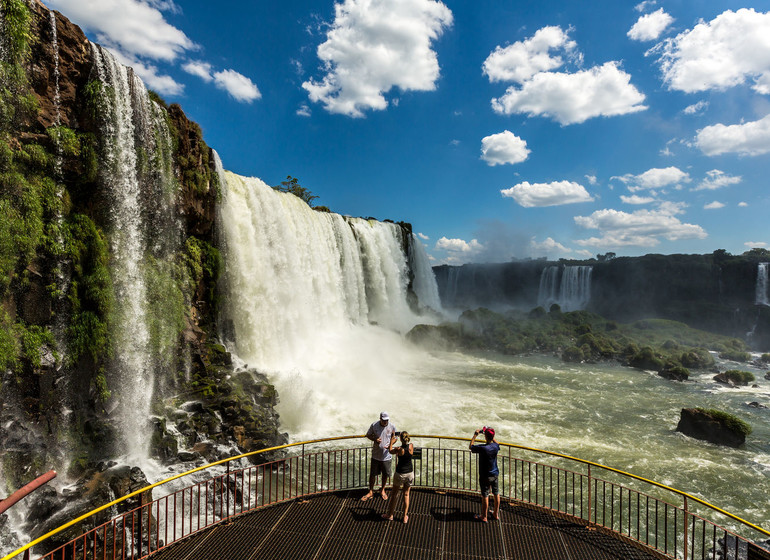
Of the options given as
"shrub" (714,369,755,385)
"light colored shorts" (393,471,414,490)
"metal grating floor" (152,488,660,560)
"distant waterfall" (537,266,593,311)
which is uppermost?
"distant waterfall" (537,266,593,311)

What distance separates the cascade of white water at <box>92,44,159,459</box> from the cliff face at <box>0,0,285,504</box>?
9 cm

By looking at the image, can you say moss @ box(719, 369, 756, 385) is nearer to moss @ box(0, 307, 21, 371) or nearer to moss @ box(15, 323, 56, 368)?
moss @ box(15, 323, 56, 368)

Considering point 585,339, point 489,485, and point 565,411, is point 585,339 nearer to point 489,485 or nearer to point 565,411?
point 565,411

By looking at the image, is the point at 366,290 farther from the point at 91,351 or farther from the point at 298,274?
the point at 91,351

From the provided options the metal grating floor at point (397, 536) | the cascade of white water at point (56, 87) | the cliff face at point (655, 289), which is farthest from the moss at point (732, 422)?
the cliff face at point (655, 289)

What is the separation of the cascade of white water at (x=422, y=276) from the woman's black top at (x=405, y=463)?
1502 inches

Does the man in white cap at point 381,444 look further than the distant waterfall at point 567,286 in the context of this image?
No

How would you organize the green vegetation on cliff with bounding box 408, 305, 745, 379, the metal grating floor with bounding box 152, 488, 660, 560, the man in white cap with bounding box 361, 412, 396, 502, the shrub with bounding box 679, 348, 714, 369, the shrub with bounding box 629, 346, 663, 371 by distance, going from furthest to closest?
the green vegetation on cliff with bounding box 408, 305, 745, 379
the shrub with bounding box 679, 348, 714, 369
the shrub with bounding box 629, 346, 663, 371
the man in white cap with bounding box 361, 412, 396, 502
the metal grating floor with bounding box 152, 488, 660, 560

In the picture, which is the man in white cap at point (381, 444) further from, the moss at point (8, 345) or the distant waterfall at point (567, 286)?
the distant waterfall at point (567, 286)

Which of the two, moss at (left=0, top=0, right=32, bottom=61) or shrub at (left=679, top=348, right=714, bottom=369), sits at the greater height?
moss at (left=0, top=0, right=32, bottom=61)

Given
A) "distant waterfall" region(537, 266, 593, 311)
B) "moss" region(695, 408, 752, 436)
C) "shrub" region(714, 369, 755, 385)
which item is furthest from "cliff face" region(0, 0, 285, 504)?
"distant waterfall" region(537, 266, 593, 311)

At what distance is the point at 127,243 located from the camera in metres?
13.7

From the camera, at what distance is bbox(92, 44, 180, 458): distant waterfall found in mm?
12984

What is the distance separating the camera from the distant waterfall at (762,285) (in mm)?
46062
